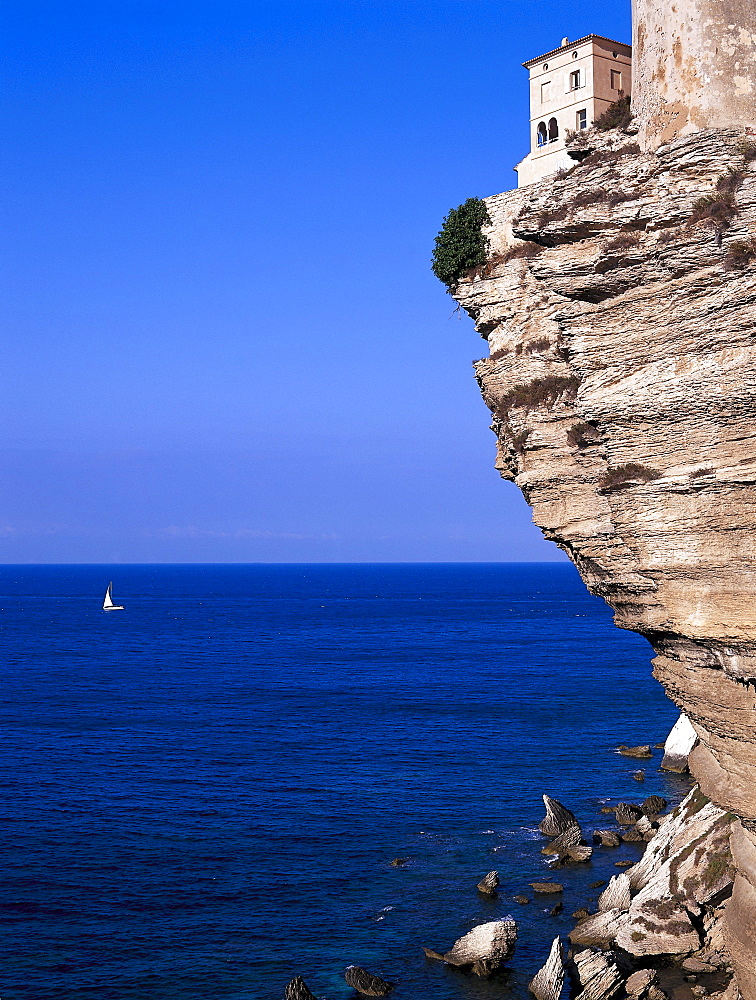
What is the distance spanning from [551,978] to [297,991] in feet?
27.5

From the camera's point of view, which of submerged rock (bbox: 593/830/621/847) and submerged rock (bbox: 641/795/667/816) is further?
submerged rock (bbox: 641/795/667/816)

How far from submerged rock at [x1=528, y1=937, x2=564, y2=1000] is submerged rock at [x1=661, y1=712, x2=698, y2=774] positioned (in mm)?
29919

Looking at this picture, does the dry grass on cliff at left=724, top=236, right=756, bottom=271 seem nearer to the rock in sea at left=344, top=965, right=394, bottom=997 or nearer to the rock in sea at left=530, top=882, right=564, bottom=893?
the rock in sea at left=344, top=965, right=394, bottom=997

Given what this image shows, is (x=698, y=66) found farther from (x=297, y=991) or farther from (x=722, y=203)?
(x=297, y=991)

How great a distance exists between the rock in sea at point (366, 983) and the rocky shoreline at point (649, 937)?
0.11 ft

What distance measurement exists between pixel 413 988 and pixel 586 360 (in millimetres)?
23381

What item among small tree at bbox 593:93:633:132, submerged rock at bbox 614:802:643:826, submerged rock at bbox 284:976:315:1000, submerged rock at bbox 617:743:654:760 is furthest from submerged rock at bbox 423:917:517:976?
submerged rock at bbox 617:743:654:760

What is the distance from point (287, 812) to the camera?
2105 inches

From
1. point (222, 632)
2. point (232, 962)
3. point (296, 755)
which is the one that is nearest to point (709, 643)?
point (232, 962)

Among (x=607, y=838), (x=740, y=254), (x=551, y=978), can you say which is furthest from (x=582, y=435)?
(x=607, y=838)

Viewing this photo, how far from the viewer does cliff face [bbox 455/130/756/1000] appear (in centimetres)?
1914

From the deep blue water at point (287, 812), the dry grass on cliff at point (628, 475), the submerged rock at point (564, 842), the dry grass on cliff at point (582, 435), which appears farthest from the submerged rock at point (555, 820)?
the dry grass on cliff at point (628, 475)

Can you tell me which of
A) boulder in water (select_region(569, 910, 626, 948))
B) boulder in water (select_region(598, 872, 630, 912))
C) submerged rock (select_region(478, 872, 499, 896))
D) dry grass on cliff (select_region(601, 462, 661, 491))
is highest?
dry grass on cliff (select_region(601, 462, 661, 491))

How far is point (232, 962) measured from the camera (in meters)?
35.1
